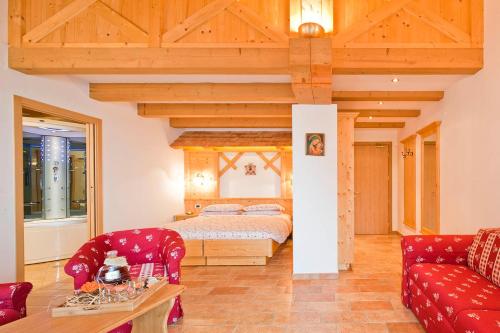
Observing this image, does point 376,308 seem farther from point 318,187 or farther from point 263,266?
point 263,266

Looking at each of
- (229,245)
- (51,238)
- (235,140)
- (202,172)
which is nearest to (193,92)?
(229,245)

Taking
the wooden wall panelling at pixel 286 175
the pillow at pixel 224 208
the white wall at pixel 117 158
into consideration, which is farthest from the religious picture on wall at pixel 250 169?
the white wall at pixel 117 158

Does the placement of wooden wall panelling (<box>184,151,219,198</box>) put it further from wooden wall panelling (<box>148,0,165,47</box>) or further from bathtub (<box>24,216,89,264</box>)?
wooden wall panelling (<box>148,0,165,47</box>)

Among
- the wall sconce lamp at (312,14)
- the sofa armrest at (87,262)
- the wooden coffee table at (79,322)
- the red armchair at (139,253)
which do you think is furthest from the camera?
the wall sconce lamp at (312,14)

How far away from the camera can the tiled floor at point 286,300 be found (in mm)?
2826

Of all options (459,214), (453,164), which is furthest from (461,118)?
(459,214)

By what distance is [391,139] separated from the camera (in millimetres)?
7305

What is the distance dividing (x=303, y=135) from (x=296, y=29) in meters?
1.35

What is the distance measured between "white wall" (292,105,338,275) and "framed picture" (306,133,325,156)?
0.15 feet

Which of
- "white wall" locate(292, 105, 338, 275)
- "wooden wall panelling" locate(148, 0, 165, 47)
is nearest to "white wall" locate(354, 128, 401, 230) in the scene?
"white wall" locate(292, 105, 338, 275)

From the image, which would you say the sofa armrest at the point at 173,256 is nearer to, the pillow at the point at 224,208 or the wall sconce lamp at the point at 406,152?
the pillow at the point at 224,208

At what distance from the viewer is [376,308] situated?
3.15 meters

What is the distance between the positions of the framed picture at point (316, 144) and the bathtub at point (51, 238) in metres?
3.66

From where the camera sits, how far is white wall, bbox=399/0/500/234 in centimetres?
314
